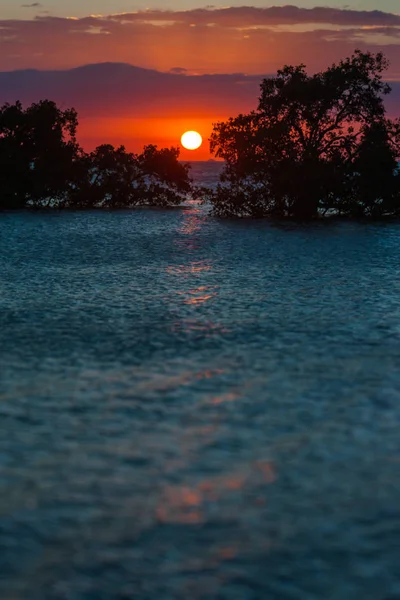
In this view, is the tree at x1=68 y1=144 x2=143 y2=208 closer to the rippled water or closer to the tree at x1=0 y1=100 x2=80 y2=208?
the tree at x1=0 y1=100 x2=80 y2=208

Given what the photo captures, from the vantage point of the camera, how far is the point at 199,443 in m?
9.11

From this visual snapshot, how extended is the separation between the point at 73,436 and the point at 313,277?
47.6ft

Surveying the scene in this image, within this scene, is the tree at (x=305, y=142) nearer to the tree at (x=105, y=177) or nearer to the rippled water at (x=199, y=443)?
the tree at (x=105, y=177)

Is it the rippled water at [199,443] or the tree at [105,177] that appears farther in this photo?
the tree at [105,177]

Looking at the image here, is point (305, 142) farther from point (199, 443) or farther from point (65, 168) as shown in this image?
point (199, 443)

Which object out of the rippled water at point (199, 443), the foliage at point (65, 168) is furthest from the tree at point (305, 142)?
the rippled water at point (199, 443)

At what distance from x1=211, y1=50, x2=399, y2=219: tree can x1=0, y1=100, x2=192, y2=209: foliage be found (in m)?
10.8

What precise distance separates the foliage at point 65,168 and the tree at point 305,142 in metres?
10.8

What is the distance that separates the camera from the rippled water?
20.9ft

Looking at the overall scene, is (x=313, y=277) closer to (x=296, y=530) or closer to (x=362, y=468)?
(x=362, y=468)

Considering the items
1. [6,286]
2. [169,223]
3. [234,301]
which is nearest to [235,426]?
[234,301]

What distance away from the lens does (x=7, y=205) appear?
5734 cm

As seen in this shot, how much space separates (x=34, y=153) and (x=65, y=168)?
2.51 meters

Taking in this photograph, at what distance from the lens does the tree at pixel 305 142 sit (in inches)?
1900
